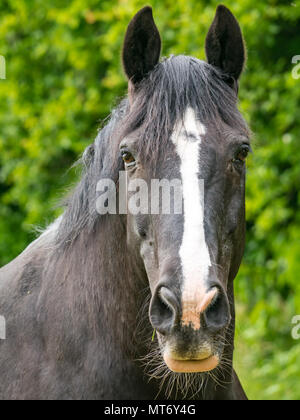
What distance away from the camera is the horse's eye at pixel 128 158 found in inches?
114

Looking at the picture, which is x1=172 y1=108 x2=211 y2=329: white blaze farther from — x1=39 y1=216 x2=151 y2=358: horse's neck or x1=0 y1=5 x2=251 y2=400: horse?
x1=39 y1=216 x2=151 y2=358: horse's neck

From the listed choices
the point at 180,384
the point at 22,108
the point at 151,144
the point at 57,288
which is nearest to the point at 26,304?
the point at 57,288

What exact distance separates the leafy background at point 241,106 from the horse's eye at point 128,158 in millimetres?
1938

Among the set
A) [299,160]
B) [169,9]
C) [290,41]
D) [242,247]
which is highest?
[169,9]

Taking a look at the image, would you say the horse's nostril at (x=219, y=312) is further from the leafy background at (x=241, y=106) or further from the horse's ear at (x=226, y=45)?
the leafy background at (x=241, y=106)

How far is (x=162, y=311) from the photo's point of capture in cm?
249

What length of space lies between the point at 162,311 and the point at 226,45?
4.55 ft

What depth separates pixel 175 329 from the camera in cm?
243

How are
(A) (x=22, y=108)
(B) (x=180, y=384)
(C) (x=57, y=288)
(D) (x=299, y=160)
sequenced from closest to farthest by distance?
(B) (x=180, y=384), (C) (x=57, y=288), (D) (x=299, y=160), (A) (x=22, y=108)

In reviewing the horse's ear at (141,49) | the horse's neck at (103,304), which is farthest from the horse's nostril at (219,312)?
the horse's ear at (141,49)

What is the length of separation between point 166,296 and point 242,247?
28.5 inches

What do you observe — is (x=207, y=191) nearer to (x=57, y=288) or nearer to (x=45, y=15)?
(x=57, y=288)

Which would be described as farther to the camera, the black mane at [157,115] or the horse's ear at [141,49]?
the horse's ear at [141,49]

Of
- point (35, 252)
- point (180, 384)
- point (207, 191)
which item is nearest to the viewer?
point (207, 191)
